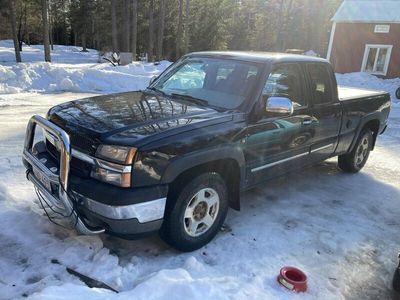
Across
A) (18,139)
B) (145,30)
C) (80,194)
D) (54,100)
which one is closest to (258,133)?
(80,194)

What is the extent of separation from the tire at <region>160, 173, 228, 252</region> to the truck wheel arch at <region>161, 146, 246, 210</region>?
9cm

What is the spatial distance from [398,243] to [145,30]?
34.1 meters

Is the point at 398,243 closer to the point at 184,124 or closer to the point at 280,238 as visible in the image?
the point at 280,238

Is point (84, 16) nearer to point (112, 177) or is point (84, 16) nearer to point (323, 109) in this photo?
point (323, 109)

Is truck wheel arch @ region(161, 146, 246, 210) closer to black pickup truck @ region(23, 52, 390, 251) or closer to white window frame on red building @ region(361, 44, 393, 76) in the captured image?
black pickup truck @ region(23, 52, 390, 251)

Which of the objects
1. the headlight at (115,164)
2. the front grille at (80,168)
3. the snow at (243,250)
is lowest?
the snow at (243,250)

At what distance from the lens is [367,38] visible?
22.7 meters

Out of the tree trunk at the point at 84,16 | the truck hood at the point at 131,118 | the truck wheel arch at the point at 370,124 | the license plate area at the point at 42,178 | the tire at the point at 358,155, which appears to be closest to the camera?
the truck hood at the point at 131,118

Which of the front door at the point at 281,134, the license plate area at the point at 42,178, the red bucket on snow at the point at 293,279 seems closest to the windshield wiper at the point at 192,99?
the front door at the point at 281,134

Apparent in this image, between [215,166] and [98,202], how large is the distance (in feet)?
3.90

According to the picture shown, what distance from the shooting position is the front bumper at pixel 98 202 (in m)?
3.02

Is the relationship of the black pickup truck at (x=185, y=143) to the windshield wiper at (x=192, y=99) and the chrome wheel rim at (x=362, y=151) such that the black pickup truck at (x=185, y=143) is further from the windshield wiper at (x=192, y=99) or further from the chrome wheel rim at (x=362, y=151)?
the chrome wheel rim at (x=362, y=151)

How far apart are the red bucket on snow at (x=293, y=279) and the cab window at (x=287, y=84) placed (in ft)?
5.85

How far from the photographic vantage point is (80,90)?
1232cm
